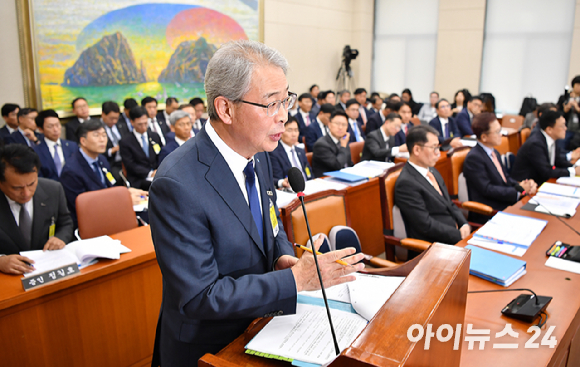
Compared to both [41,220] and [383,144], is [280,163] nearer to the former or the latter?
[383,144]

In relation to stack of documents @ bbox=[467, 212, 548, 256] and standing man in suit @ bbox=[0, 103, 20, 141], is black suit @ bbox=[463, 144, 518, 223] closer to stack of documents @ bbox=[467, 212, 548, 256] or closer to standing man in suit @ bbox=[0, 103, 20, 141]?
stack of documents @ bbox=[467, 212, 548, 256]

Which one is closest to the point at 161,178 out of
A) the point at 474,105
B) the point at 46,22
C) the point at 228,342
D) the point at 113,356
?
the point at 228,342

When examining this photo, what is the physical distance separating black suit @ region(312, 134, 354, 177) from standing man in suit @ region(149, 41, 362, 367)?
3.51 meters

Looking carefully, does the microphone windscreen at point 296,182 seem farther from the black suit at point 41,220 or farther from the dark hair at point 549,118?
the dark hair at point 549,118

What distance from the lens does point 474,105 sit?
25.8 ft

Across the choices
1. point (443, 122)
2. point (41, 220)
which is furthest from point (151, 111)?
point (443, 122)

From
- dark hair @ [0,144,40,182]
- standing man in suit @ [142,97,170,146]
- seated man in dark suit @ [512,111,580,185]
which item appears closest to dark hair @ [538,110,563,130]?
seated man in dark suit @ [512,111,580,185]

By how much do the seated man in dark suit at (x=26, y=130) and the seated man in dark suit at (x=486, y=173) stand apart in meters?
4.77

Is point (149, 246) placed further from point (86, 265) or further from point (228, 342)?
point (228, 342)

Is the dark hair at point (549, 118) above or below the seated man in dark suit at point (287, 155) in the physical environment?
above

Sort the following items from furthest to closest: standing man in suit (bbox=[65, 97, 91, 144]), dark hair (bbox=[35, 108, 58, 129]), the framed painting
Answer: standing man in suit (bbox=[65, 97, 91, 144]), the framed painting, dark hair (bbox=[35, 108, 58, 129])

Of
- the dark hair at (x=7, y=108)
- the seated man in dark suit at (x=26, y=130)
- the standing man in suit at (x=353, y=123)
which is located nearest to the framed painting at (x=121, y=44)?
the dark hair at (x=7, y=108)

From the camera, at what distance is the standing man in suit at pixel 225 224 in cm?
105

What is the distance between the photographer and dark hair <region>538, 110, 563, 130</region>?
13.9 ft
